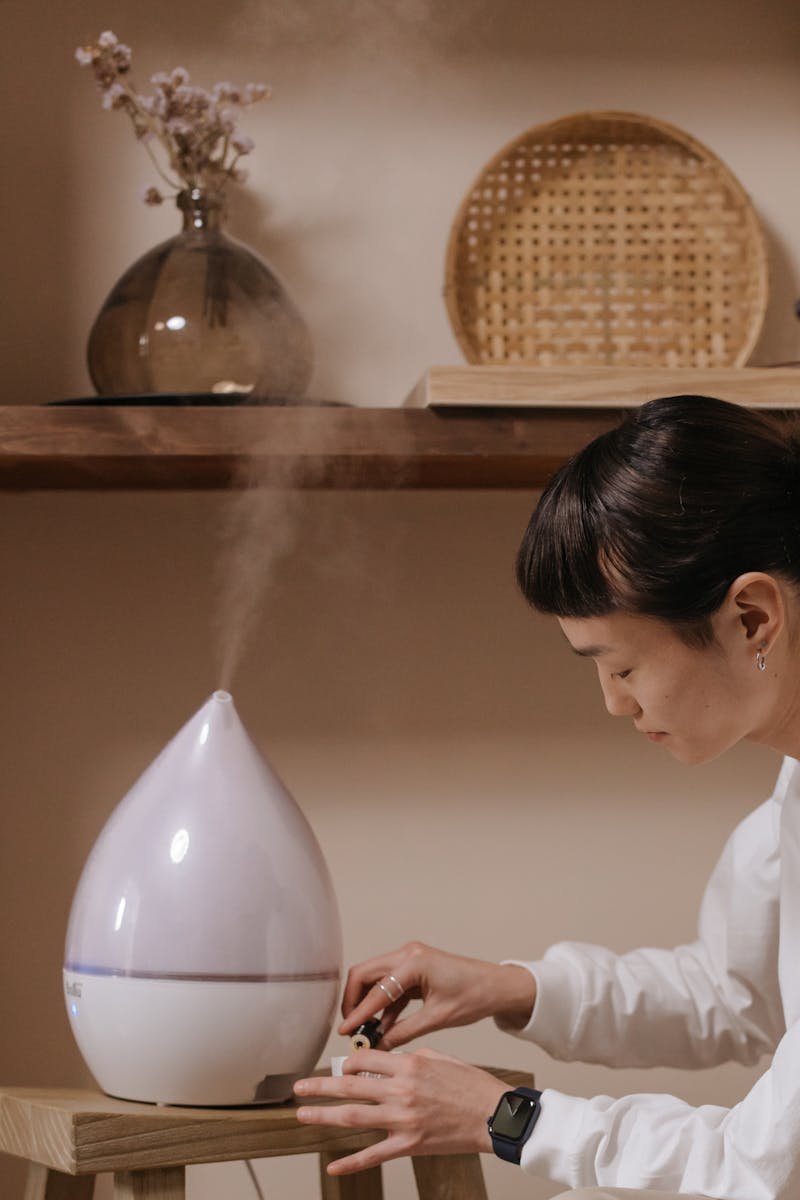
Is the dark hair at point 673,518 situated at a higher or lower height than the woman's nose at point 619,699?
higher

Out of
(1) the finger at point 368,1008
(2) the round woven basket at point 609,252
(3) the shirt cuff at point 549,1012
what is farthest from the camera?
(2) the round woven basket at point 609,252

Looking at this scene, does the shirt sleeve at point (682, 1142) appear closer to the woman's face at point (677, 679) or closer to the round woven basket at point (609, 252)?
the woman's face at point (677, 679)

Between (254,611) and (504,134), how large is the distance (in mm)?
655

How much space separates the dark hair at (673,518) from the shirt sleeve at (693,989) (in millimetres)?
339

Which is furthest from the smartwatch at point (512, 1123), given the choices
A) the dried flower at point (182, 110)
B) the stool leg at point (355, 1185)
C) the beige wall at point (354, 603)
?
the dried flower at point (182, 110)

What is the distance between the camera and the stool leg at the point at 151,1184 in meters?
0.98

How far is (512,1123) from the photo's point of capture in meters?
1.02

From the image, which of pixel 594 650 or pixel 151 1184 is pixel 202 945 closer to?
pixel 151 1184

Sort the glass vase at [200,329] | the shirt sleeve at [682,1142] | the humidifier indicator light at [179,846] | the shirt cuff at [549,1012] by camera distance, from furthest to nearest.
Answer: the glass vase at [200,329], the shirt cuff at [549,1012], the humidifier indicator light at [179,846], the shirt sleeve at [682,1142]

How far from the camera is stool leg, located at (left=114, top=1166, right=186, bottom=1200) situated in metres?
0.98

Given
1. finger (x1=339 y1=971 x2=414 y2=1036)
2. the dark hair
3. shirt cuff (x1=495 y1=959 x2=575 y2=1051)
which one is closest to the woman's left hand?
finger (x1=339 y1=971 x2=414 y2=1036)

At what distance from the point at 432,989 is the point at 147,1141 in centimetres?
34

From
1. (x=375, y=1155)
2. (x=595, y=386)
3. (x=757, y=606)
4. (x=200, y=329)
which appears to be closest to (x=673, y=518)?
(x=757, y=606)

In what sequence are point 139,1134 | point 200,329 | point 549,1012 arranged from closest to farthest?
point 139,1134, point 549,1012, point 200,329
